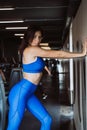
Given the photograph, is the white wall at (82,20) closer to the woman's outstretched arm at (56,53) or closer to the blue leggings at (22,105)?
the woman's outstretched arm at (56,53)

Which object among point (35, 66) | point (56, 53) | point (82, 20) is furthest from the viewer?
point (82, 20)

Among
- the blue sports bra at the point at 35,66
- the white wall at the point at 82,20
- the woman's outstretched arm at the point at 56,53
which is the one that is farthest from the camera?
the white wall at the point at 82,20

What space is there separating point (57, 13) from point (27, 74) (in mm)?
5519

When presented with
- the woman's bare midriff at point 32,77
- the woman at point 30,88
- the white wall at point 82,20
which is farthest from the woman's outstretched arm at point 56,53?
the white wall at point 82,20

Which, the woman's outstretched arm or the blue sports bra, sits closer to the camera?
the woman's outstretched arm

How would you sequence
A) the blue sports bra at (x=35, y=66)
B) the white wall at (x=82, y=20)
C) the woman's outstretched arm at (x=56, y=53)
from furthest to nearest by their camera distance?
the white wall at (x=82, y=20) < the blue sports bra at (x=35, y=66) < the woman's outstretched arm at (x=56, y=53)

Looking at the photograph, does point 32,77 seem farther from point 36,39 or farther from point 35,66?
point 36,39

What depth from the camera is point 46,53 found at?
2.91m

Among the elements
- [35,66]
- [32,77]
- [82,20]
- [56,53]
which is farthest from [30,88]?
[82,20]

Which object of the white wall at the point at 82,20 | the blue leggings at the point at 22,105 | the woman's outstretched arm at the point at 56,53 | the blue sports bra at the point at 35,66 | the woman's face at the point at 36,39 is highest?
the white wall at the point at 82,20

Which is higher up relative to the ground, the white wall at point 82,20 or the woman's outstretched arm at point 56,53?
the white wall at point 82,20

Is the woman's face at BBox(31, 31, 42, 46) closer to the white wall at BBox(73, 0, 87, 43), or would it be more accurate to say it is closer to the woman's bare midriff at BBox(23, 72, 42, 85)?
the woman's bare midriff at BBox(23, 72, 42, 85)

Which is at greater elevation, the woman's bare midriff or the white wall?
the white wall

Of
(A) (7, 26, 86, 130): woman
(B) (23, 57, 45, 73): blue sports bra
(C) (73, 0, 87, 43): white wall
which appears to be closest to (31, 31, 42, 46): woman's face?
(A) (7, 26, 86, 130): woman
